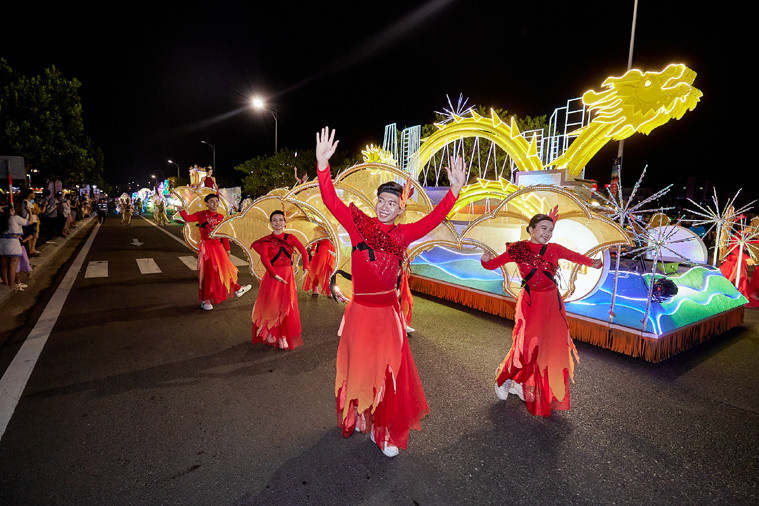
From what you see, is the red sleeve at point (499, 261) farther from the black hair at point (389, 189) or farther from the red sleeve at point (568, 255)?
the black hair at point (389, 189)

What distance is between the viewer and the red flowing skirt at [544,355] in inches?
128

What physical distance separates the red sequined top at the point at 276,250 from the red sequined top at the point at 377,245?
207 centimetres

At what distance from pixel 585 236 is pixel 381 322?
313cm

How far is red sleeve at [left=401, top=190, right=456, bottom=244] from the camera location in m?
2.54

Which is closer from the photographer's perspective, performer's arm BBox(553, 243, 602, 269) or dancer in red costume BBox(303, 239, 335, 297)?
performer's arm BBox(553, 243, 602, 269)

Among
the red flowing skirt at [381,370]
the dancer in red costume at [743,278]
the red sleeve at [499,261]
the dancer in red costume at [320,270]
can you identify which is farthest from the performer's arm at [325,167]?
the dancer in red costume at [743,278]

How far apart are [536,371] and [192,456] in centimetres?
267

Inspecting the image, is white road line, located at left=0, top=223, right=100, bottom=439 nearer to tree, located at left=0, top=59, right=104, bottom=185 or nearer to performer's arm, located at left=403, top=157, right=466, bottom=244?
performer's arm, located at left=403, top=157, right=466, bottom=244

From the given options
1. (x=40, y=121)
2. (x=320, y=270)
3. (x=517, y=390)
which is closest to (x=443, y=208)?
(x=517, y=390)

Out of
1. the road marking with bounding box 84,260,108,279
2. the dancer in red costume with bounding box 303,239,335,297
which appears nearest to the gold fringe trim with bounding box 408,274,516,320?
the dancer in red costume with bounding box 303,239,335,297

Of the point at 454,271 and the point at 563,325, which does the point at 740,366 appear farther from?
the point at 454,271

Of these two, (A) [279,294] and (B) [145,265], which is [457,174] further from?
(B) [145,265]

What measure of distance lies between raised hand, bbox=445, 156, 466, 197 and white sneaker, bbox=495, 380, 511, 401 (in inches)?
76.3

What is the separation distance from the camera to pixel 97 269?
954cm
